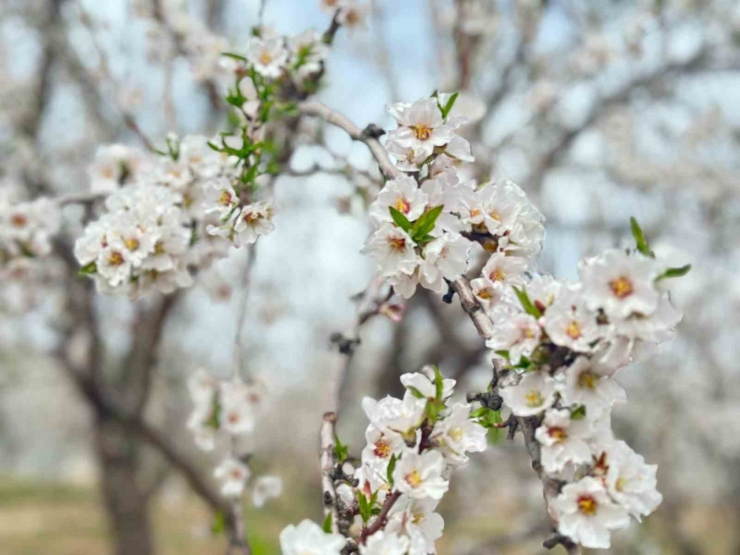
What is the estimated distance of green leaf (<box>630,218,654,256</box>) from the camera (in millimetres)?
789

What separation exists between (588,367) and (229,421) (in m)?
1.39

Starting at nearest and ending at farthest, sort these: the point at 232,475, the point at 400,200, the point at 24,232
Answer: the point at 400,200, the point at 24,232, the point at 232,475

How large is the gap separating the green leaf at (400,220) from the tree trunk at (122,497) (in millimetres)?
4637

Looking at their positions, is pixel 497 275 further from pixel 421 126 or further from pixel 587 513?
pixel 587 513

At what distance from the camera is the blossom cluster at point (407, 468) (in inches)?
32.5

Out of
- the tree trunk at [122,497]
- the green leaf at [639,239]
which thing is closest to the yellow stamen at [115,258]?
the green leaf at [639,239]

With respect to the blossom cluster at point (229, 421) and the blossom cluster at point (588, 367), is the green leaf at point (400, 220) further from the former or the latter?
the blossom cluster at point (229, 421)

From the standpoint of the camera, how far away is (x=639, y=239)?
0.81m

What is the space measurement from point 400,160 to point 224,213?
36 centimetres

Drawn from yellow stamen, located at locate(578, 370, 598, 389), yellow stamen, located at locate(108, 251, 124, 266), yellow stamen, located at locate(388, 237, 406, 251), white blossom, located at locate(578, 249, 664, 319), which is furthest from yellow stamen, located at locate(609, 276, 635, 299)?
yellow stamen, located at locate(108, 251, 124, 266)

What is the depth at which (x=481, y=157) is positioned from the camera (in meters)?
2.42

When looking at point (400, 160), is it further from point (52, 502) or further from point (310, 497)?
point (52, 502)

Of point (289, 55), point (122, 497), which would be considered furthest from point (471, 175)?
point (122, 497)

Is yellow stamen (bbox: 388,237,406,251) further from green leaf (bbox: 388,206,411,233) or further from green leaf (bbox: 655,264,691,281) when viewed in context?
green leaf (bbox: 655,264,691,281)
